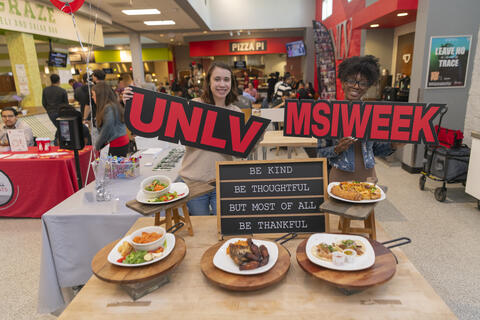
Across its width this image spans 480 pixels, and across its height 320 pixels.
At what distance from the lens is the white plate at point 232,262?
3.25 ft

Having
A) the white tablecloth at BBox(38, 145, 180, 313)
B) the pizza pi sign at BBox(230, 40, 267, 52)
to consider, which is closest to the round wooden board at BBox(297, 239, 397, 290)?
the white tablecloth at BBox(38, 145, 180, 313)

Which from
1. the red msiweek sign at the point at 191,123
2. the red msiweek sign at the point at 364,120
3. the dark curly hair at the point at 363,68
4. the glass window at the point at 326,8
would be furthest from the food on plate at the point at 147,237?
the glass window at the point at 326,8

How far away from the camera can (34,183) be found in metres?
3.58

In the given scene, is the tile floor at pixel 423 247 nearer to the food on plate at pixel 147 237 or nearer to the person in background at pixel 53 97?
the food on plate at pixel 147 237

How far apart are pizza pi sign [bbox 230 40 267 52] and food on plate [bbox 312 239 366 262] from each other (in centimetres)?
1400

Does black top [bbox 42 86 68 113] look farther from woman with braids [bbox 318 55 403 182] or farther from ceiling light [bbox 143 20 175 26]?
woman with braids [bbox 318 55 403 182]

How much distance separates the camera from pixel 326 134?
1.42 m

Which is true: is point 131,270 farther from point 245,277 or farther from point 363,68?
point 363,68

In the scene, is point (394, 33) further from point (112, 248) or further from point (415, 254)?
point (112, 248)

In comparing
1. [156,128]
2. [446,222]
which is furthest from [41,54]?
[446,222]

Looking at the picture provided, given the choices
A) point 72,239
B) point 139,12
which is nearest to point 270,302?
point 72,239

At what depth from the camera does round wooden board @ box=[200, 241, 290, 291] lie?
94 centimetres

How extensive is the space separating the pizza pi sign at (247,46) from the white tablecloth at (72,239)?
1312 cm

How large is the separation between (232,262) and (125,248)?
386mm
